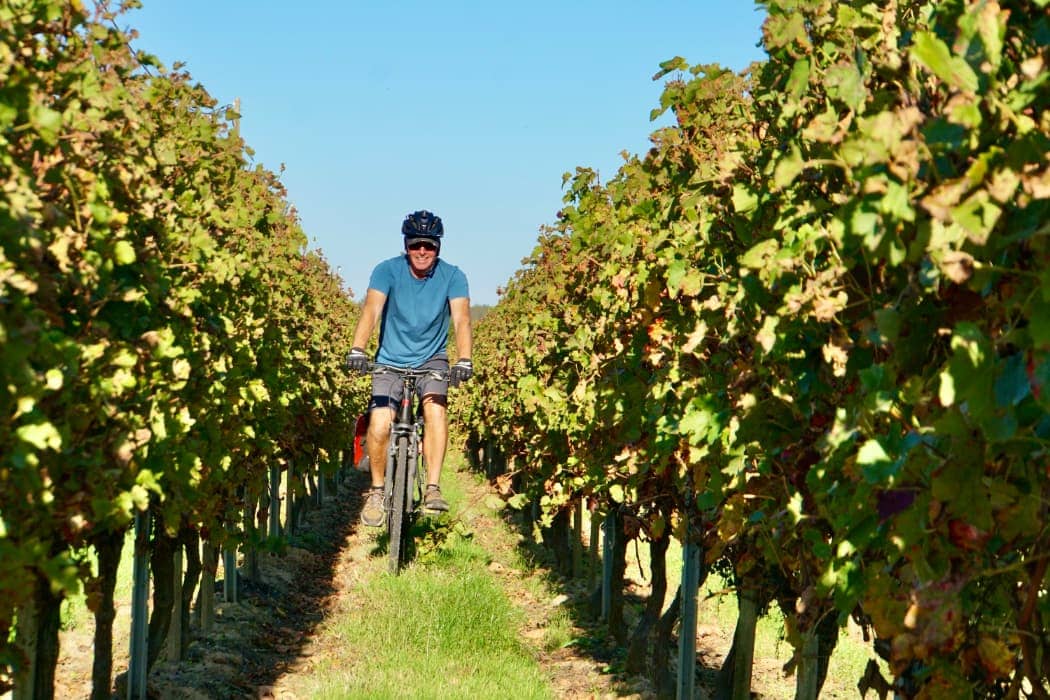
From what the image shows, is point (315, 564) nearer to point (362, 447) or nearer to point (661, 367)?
point (362, 447)

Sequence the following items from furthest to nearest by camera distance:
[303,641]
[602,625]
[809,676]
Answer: [602,625], [303,641], [809,676]

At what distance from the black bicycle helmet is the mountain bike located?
115 centimetres

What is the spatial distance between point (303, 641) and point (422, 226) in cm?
354

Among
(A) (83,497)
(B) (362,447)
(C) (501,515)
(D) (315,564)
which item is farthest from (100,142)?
(C) (501,515)

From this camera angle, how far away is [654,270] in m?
6.68

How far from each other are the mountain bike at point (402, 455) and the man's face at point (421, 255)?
2.88ft

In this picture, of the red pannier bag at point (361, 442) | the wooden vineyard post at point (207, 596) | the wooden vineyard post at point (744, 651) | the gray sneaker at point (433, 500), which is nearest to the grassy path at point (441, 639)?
the gray sneaker at point (433, 500)

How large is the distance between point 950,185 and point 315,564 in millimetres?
12575

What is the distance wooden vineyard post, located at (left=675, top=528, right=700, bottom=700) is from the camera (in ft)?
21.4

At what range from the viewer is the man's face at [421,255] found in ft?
33.4

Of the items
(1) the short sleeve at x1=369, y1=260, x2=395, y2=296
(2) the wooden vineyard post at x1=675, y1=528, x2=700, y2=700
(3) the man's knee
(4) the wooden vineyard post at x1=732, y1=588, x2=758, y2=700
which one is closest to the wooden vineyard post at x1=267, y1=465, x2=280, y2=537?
(3) the man's knee

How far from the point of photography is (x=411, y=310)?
1012 cm

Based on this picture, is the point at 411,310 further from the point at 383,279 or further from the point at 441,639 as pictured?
the point at 441,639

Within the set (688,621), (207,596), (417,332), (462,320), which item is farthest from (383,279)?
(688,621)
